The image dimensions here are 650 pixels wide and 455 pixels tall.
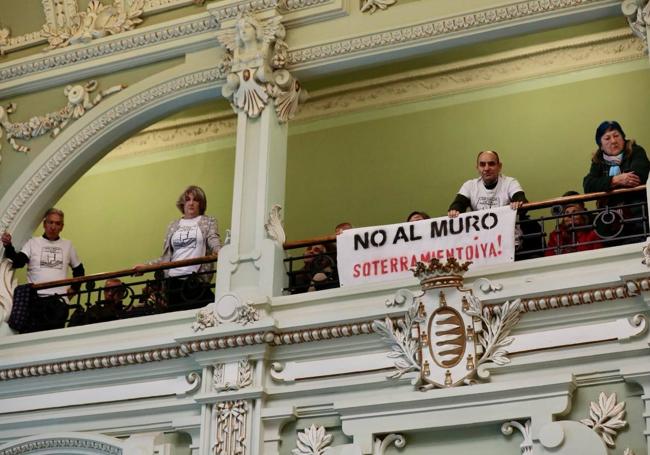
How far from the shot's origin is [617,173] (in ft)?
35.2

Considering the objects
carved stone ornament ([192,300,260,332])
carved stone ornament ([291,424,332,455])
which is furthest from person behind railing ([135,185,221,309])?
carved stone ornament ([291,424,332,455])

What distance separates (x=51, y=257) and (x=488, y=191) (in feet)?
14.9

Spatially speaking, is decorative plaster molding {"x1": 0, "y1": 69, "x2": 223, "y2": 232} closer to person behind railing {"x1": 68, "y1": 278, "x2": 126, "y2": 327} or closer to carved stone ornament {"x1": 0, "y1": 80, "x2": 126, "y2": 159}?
carved stone ornament {"x1": 0, "y1": 80, "x2": 126, "y2": 159}

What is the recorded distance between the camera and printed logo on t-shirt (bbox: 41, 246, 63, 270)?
13.0m

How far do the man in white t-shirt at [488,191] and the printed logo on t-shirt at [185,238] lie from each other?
2.58m

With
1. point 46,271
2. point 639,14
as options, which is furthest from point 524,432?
point 46,271

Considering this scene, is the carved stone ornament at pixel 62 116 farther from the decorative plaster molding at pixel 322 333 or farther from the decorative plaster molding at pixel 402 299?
the decorative plaster molding at pixel 402 299

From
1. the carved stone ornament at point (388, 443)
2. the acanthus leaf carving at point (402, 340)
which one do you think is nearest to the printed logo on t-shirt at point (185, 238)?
the acanthus leaf carving at point (402, 340)

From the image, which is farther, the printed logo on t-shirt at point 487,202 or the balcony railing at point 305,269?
the printed logo on t-shirt at point 487,202

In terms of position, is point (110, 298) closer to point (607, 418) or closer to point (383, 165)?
point (383, 165)

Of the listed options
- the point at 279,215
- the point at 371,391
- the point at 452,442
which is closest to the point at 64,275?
the point at 279,215

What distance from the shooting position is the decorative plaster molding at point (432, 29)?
11.8 metres

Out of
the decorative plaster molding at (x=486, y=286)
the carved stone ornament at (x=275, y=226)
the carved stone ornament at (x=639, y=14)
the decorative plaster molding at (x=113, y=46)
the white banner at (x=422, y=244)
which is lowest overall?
the decorative plaster molding at (x=486, y=286)

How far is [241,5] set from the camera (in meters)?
12.8
